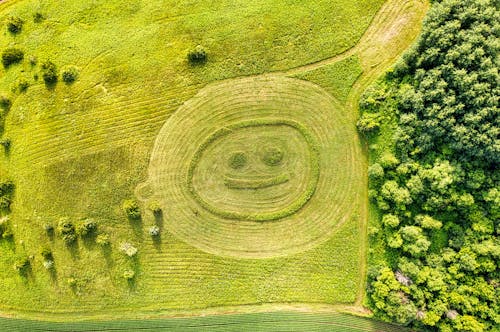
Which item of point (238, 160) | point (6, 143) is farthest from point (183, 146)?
point (6, 143)

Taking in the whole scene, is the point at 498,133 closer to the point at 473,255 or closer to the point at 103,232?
the point at 473,255

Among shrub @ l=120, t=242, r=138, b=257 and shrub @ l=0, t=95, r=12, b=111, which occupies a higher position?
shrub @ l=0, t=95, r=12, b=111

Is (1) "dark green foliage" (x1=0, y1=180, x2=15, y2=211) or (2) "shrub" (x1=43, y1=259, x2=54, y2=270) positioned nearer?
(2) "shrub" (x1=43, y1=259, x2=54, y2=270)

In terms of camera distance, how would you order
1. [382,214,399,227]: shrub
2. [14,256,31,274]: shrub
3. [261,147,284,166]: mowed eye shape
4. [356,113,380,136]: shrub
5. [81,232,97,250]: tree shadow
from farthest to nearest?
1. [81,232,97,250]: tree shadow
2. [14,256,31,274]: shrub
3. [261,147,284,166]: mowed eye shape
4. [356,113,380,136]: shrub
5. [382,214,399,227]: shrub

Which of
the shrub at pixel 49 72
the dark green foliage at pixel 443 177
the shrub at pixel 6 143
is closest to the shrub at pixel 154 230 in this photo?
the shrub at pixel 6 143

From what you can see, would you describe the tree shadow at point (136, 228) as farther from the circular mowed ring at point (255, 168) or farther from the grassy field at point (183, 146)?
the circular mowed ring at point (255, 168)

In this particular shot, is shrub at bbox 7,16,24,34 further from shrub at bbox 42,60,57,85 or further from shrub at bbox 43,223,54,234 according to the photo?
shrub at bbox 43,223,54,234

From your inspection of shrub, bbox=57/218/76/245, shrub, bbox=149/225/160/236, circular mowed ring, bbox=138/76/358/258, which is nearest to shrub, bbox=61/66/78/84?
circular mowed ring, bbox=138/76/358/258
